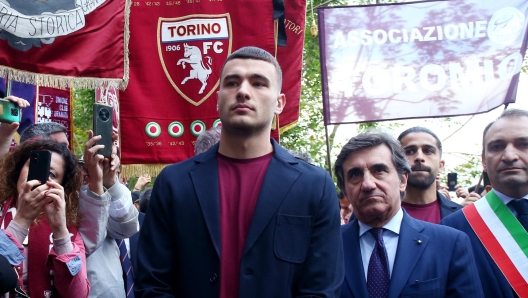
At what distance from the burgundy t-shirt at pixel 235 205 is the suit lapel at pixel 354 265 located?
2.69ft

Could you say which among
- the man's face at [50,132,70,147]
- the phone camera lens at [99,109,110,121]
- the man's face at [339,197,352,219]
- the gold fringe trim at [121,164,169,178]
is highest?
the phone camera lens at [99,109,110,121]

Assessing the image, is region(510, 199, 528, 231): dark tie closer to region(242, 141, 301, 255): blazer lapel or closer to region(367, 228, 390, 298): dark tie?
region(367, 228, 390, 298): dark tie

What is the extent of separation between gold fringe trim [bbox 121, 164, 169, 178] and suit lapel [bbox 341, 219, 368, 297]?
3.00 m

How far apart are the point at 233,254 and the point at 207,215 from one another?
188 mm

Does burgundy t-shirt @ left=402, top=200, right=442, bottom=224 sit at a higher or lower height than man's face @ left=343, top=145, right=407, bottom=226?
lower

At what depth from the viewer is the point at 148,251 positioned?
8.98ft

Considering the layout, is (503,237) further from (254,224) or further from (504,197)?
(254,224)

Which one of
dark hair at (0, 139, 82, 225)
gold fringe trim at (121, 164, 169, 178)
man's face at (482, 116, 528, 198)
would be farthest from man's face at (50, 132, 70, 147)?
man's face at (482, 116, 528, 198)

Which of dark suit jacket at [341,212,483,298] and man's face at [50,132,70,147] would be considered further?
man's face at [50,132,70,147]

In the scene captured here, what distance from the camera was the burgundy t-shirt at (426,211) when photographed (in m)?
4.75

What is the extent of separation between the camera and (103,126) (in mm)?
3395

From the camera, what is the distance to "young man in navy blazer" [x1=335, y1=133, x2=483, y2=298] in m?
3.20

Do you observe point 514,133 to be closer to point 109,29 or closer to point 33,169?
point 33,169

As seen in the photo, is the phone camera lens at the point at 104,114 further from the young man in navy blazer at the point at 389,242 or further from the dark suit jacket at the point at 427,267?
the dark suit jacket at the point at 427,267
